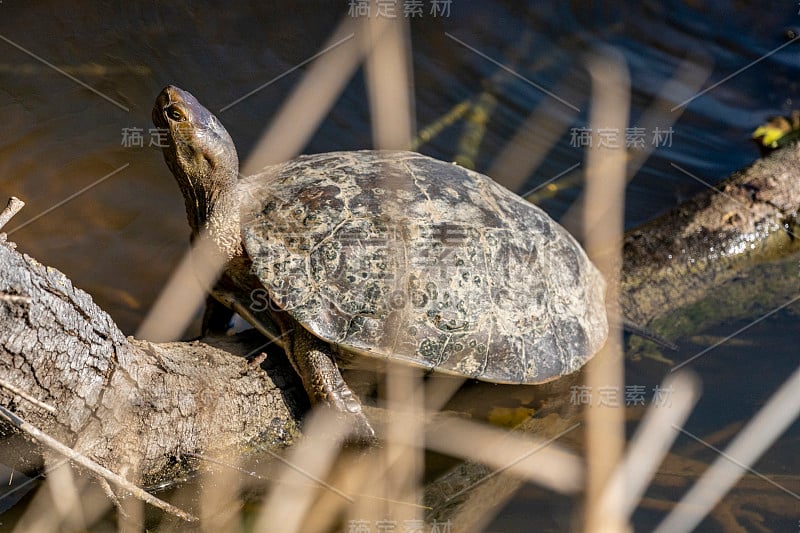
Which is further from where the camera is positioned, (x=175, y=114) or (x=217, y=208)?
(x=217, y=208)

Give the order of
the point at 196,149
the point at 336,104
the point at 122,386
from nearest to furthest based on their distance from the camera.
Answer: the point at 122,386 < the point at 196,149 < the point at 336,104

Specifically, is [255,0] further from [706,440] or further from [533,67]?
A: [706,440]

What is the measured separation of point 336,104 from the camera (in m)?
4.77

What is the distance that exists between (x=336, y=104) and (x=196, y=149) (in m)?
2.08

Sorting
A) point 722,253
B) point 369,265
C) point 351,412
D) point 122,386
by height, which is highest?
point 722,253

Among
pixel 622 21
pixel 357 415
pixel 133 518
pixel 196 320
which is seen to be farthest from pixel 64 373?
pixel 622 21

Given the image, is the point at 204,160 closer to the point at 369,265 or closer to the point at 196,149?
the point at 196,149

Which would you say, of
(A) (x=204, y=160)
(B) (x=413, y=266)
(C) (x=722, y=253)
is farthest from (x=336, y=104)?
(C) (x=722, y=253)

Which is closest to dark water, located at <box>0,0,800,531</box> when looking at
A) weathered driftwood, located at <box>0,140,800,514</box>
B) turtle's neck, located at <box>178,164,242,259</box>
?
weathered driftwood, located at <box>0,140,800,514</box>

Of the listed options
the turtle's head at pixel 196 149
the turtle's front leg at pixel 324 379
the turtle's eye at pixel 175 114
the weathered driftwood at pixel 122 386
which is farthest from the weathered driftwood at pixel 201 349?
the turtle's eye at pixel 175 114

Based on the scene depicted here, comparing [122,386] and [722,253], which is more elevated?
[722,253]

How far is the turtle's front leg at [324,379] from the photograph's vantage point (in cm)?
268

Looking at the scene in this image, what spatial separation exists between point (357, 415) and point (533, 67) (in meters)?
3.59

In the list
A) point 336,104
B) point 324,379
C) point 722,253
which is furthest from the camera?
point 336,104
